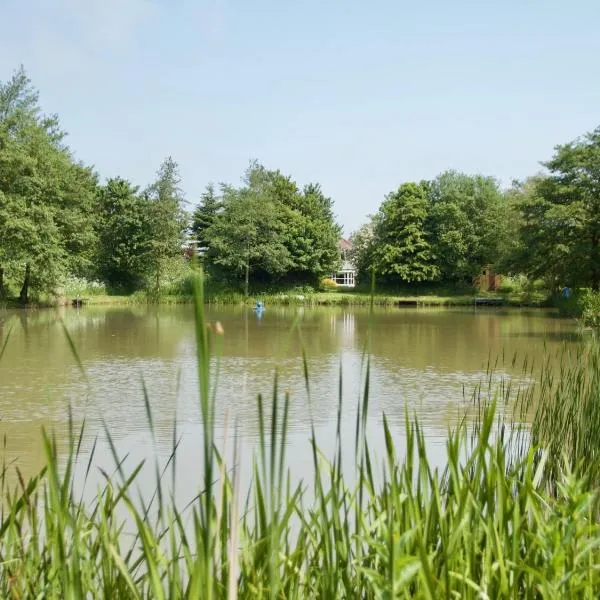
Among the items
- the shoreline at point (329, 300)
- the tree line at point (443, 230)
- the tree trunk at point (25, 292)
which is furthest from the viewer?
the tree line at point (443, 230)

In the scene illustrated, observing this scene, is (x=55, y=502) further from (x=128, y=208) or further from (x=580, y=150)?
(x=128, y=208)

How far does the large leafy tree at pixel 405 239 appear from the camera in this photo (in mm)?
49812

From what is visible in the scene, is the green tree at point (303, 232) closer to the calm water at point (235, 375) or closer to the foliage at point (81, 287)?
the foliage at point (81, 287)

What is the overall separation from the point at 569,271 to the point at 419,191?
24806 mm

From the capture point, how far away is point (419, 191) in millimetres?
53000

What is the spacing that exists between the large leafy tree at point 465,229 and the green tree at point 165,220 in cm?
1665

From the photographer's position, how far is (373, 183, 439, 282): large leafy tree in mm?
49812

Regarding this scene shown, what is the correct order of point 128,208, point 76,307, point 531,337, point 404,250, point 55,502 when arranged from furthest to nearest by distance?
point 404,250, point 128,208, point 76,307, point 531,337, point 55,502

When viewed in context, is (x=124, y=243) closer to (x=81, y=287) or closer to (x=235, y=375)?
(x=81, y=287)

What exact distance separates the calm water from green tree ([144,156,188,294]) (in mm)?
16545

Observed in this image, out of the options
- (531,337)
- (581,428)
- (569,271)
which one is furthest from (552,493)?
(569,271)

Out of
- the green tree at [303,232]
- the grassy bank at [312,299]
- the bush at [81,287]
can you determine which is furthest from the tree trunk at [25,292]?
the green tree at [303,232]

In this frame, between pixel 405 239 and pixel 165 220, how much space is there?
52.0 ft

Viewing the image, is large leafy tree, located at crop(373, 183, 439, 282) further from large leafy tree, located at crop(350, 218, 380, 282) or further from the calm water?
the calm water
